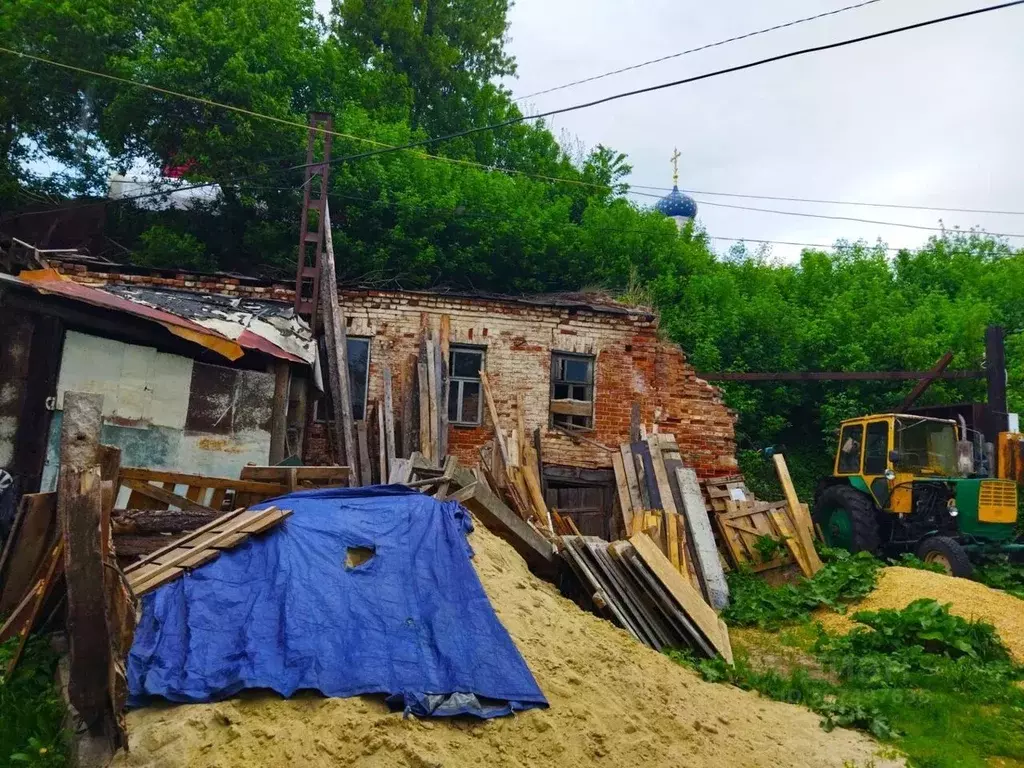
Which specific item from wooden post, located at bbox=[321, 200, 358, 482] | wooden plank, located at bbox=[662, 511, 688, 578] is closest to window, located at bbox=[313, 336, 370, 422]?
wooden post, located at bbox=[321, 200, 358, 482]

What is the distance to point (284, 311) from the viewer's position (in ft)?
35.8

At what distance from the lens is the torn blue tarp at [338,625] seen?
429cm

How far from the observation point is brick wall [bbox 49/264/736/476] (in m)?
11.7

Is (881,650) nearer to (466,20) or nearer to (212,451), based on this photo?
(212,451)

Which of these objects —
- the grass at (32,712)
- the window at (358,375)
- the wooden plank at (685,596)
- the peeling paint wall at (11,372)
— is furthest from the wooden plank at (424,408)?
the grass at (32,712)

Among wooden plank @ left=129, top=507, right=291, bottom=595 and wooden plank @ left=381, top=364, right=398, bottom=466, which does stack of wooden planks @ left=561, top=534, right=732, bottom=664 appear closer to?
wooden plank @ left=129, top=507, right=291, bottom=595

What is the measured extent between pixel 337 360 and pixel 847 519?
7.97 m

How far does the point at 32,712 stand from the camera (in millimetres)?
4465

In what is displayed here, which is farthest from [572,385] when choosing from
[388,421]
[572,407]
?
[388,421]

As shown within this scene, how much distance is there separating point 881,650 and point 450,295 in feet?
24.6

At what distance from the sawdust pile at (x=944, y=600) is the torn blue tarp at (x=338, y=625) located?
5.14 metres

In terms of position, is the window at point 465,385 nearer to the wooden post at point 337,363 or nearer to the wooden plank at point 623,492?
the wooden post at point 337,363

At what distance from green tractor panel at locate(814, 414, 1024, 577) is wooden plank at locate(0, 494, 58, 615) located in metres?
10.3

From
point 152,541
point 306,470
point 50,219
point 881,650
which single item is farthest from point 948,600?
point 50,219
